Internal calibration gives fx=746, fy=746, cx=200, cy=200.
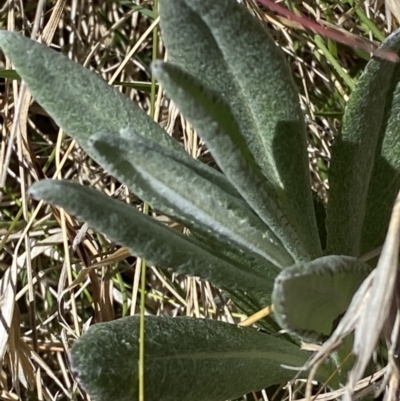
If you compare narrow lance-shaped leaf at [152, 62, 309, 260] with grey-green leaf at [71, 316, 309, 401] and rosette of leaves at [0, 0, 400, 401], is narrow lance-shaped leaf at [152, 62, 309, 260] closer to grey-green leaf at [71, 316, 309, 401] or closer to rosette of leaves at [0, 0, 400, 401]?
rosette of leaves at [0, 0, 400, 401]

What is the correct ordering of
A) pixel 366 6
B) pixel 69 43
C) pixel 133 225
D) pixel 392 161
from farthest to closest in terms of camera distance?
pixel 69 43 < pixel 366 6 < pixel 392 161 < pixel 133 225

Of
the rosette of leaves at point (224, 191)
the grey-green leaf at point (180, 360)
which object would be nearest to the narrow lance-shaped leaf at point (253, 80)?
the rosette of leaves at point (224, 191)

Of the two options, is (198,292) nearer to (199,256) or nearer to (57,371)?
(57,371)

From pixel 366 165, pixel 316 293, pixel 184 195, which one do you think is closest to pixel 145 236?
pixel 184 195

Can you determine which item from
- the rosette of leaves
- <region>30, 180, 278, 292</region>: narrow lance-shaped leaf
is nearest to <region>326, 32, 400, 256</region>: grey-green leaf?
the rosette of leaves

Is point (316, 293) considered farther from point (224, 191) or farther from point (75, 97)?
point (75, 97)

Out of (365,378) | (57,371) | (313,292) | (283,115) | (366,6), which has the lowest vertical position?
(57,371)

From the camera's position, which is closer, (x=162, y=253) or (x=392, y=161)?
(x=162, y=253)

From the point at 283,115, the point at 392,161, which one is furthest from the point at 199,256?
the point at 392,161
